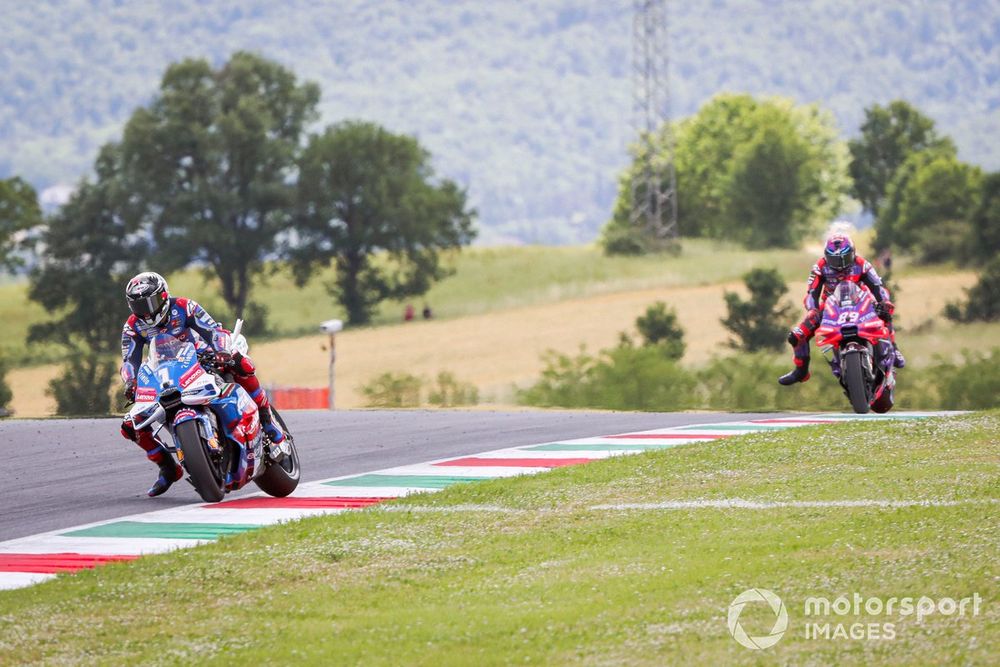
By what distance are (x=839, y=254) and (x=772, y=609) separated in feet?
39.1

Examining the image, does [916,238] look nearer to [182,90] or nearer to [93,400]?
[182,90]

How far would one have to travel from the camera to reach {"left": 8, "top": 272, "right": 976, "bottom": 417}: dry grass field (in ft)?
171

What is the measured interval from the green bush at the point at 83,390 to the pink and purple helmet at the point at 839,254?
22837 millimetres

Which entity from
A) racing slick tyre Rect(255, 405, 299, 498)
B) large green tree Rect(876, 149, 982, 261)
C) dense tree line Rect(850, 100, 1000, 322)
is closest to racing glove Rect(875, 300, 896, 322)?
racing slick tyre Rect(255, 405, 299, 498)

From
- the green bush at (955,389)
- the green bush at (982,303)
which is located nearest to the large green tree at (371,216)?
the green bush at (982,303)

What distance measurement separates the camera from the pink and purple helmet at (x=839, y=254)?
744 inches

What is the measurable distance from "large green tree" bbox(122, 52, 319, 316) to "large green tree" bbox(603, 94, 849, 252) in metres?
20.1

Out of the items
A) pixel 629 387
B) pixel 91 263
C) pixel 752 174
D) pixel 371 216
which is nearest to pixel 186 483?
pixel 629 387

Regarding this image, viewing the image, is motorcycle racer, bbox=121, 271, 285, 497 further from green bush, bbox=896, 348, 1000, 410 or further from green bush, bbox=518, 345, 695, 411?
green bush, bbox=518, 345, 695, 411

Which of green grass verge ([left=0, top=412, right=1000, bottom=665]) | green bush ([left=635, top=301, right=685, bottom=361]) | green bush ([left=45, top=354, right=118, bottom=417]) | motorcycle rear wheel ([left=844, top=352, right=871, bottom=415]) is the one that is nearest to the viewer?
green grass verge ([left=0, top=412, right=1000, bottom=665])

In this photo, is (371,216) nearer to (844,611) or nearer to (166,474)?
(166,474)

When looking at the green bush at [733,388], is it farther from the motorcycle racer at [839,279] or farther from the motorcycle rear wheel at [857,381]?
the motorcycle rear wheel at [857,381]

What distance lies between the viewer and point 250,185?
78562 millimetres

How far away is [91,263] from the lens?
7619 centimetres
